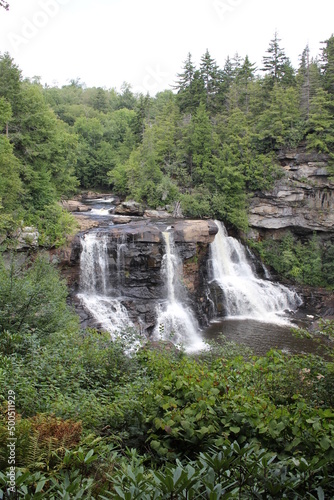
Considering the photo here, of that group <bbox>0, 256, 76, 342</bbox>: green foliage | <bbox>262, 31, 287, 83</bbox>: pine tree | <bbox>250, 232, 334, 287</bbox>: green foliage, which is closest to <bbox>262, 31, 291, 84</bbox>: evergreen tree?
<bbox>262, 31, 287, 83</bbox>: pine tree

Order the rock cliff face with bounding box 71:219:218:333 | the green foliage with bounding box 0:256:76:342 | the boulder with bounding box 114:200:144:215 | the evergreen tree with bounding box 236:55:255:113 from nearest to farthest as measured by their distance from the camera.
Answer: the green foliage with bounding box 0:256:76:342 < the rock cliff face with bounding box 71:219:218:333 < the boulder with bounding box 114:200:144:215 < the evergreen tree with bounding box 236:55:255:113

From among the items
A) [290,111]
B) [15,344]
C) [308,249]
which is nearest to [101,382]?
[15,344]

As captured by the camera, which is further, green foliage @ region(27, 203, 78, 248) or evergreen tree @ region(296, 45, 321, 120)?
evergreen tree @ region(296, 45, 321, 120)

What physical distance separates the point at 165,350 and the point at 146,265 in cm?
1103

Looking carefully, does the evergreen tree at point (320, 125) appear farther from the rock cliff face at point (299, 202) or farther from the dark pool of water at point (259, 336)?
the dark pool of water at point (259, 336)

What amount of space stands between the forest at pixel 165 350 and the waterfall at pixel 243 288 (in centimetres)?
233

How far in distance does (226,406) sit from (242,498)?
3.69 feet

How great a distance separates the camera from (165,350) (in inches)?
285

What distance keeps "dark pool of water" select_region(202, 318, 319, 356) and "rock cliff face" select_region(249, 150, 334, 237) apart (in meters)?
8.94

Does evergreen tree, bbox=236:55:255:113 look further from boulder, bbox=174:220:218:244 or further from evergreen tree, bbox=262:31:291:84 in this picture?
boulder, bbox=174:220:218:244

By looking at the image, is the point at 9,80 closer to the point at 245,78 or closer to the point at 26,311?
the point at 26,311

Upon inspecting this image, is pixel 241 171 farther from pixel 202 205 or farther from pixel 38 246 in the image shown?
pixel 38 246

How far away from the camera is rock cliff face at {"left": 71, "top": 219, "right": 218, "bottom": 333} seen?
17.6 metres

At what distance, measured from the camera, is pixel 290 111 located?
26141 millimetres
